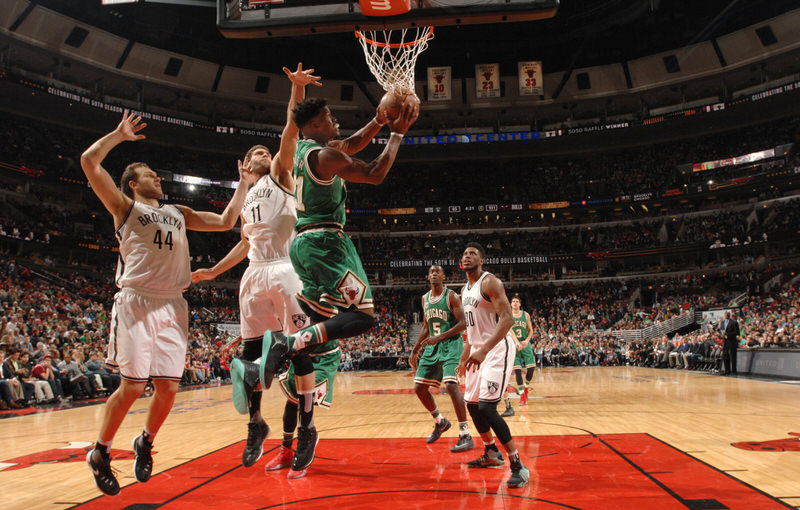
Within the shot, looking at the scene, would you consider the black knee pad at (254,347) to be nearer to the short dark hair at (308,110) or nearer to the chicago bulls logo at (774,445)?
the short dark hair at (308,110)

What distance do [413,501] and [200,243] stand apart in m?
35.2

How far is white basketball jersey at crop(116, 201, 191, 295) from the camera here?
4.06 meters

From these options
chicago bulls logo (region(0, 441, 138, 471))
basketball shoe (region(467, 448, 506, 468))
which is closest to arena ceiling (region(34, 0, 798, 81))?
chicago bulls logo (region(0, 441, 138, 471))

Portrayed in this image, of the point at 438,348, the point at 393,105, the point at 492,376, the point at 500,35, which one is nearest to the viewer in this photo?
the point at 393,105

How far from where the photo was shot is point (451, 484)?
14.1 feet

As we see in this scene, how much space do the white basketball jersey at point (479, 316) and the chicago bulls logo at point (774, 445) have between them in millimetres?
2756

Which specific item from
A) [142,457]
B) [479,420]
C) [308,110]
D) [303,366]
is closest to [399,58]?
[308,110]

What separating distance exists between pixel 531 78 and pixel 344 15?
1141 inches

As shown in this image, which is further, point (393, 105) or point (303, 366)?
point (303, 366)

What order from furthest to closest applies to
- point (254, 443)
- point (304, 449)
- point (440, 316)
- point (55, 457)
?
1. point (440, 316)
2. point (55, 457)
3. point (254, 443)
4. point (304, 449)

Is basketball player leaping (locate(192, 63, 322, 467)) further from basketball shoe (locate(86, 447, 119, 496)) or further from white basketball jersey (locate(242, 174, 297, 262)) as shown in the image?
basketball shoe (locate(86, 447, 119, 496))

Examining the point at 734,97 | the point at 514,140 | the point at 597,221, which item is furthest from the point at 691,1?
the point at 597,221

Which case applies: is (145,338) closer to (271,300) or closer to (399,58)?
(271,300)

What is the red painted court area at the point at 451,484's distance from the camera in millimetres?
3699
